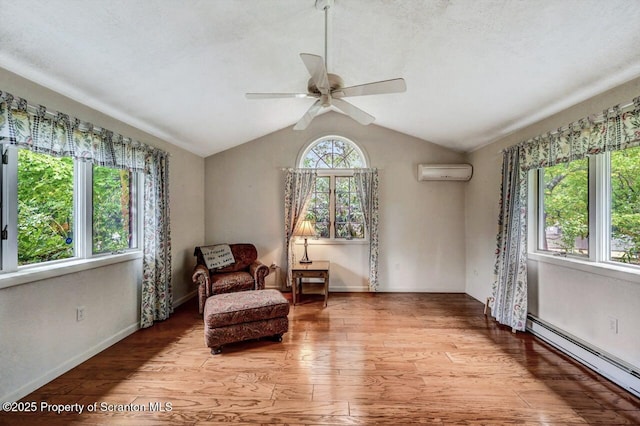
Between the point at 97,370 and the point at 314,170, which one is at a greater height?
the point at 314,170

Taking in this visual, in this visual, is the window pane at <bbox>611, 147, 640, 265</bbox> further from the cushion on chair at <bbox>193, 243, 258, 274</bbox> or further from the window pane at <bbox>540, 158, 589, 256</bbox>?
the cushion on chair at <bbox>193, 243, 258, 274</bbox>

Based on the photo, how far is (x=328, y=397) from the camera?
77.9 inches

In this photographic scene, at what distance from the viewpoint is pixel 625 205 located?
2236mm

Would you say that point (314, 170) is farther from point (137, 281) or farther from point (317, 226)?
point (137, 281)

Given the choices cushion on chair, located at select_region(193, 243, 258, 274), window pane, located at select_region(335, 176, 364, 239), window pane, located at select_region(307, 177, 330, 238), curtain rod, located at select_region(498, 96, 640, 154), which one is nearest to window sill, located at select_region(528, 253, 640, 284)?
curtain rod, located at select_region(498, 96, 640, 154)

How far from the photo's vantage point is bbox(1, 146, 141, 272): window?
1.99 meters

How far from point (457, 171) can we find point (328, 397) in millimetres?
3883

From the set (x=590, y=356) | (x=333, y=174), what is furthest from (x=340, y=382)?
(x=333, y=174)

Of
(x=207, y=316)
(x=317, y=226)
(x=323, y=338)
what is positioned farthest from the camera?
(x=317, y=226)

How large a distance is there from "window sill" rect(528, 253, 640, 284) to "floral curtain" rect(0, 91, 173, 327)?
4.42 meters

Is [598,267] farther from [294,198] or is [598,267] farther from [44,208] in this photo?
[44,208]

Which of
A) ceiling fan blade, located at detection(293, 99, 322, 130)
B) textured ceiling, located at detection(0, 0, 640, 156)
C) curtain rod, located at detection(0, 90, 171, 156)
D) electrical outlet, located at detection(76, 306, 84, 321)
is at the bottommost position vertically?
electrical outlet, located at detection(76, 306, 84, 321)

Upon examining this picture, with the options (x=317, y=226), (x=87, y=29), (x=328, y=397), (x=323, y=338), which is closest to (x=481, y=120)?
(x=317, y=226)

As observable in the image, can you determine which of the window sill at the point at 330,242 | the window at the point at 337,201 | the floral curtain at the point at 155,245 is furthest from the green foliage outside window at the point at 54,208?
the window at the point at 337,201
